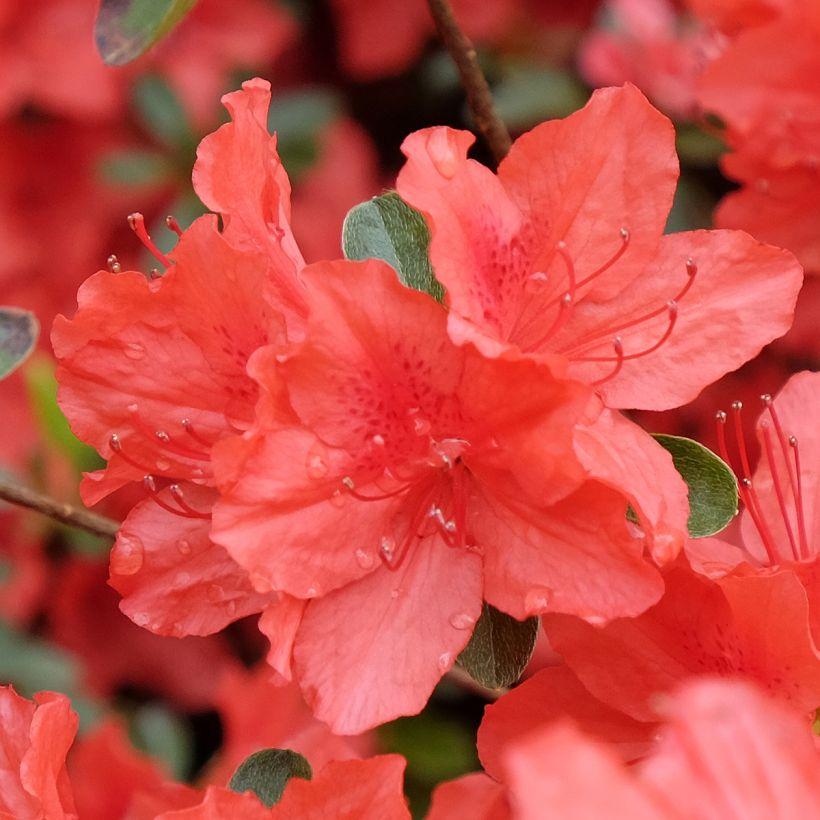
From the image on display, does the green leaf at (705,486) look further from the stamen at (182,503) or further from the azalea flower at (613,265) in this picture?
the stamen at (182,503)

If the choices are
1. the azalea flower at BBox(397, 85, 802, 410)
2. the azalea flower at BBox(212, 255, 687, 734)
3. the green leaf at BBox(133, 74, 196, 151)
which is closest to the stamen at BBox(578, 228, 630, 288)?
the azalea flower at BBox(397, 85, 802, 410)

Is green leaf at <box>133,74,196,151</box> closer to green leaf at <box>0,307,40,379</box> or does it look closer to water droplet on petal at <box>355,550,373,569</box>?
green leaf at <box>0,307,40,379</box>

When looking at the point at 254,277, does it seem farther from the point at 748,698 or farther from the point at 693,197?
the point at 693,197

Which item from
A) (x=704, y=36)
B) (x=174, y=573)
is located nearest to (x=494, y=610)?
(x=174, y=573)

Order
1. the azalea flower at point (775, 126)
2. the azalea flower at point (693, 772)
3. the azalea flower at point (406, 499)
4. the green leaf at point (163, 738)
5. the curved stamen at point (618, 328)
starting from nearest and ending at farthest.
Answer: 1. the azalea flower at point (693, 772)
2. the azalea flower at point (406, 499)
3. the curved stamen at point (618, 328)
4. the azalea flower at point (775, 126)
5. the green leaf at point (163, 738)

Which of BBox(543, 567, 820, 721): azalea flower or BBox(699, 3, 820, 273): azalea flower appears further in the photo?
BBox(699, 3, 820, 273): azalea flower

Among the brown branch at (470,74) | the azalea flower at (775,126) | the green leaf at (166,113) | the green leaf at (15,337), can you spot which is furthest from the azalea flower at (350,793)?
the green leaf at (166,113)
